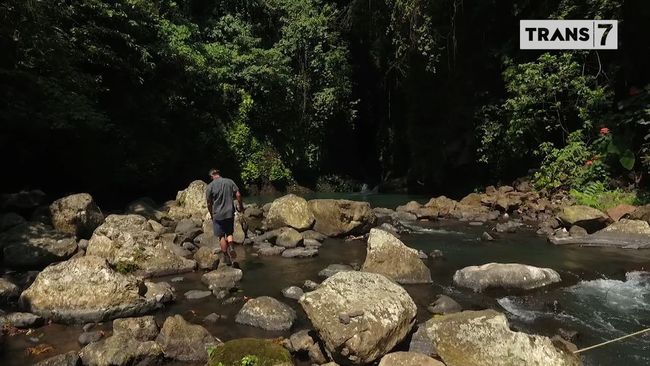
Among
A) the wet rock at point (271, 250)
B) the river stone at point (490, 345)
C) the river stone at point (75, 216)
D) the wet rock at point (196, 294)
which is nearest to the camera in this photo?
the river stone at point (490, 345)

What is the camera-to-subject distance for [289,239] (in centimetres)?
1155

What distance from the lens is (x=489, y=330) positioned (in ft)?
17.2

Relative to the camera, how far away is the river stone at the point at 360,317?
17.2ft

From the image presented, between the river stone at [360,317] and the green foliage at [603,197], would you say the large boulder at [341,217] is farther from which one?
the river stone at [360,317]

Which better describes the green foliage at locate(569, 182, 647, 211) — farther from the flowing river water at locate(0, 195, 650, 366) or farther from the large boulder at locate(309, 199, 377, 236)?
the large boulder at locate(309, 199, 377, 236)

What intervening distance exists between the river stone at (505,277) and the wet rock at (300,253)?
3.18 meters

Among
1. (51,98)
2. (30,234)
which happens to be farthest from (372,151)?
(30,234)

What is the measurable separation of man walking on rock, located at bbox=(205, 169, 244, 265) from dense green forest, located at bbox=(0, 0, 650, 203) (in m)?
5.87

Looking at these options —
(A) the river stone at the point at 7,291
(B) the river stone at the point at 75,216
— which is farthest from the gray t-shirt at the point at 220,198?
(B) the river stone at the point at 75,216

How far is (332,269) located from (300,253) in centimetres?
151

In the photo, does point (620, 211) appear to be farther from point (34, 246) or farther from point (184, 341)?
point (34, 246)

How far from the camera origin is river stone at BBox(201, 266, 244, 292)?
833 cm

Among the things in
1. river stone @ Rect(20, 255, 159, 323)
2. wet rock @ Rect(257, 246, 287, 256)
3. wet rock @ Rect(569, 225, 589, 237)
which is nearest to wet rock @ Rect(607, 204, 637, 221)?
wet rock @ Rect(569, 225, 589, 237)

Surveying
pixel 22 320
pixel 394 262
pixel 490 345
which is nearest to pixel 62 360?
pixel 22 320
